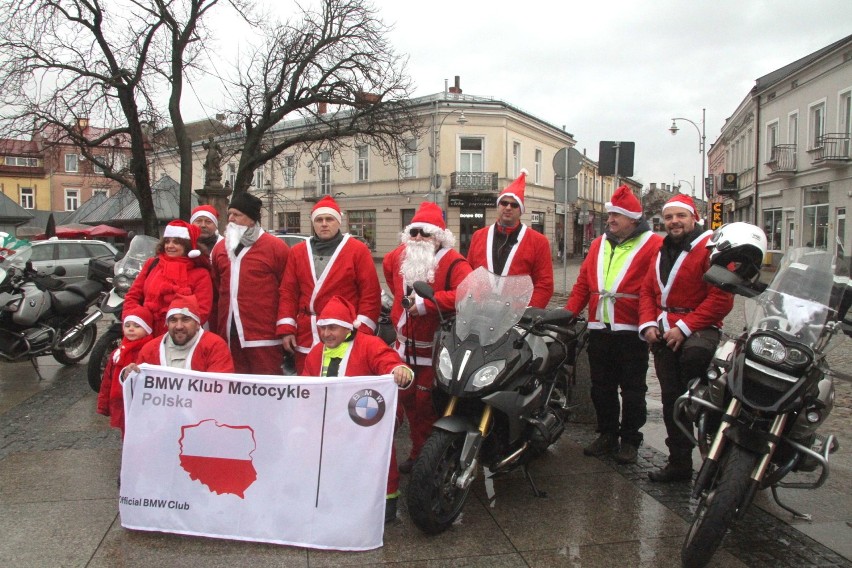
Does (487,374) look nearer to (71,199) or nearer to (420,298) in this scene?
(420,298)

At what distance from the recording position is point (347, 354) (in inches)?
147

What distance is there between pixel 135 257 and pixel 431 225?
338 cm

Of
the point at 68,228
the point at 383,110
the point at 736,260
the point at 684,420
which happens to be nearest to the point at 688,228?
the point at 736,260

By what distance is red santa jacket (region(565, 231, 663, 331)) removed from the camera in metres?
4.39

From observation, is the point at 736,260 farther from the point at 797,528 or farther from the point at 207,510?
the point at 207,510

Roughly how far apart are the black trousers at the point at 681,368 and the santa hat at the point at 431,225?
1.49 meters

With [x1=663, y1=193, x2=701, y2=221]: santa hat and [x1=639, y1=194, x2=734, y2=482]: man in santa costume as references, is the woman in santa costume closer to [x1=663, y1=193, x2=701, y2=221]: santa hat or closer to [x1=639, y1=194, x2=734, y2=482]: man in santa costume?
[x1=639, y1=194, x2=734, y2=482]: man in santa costume

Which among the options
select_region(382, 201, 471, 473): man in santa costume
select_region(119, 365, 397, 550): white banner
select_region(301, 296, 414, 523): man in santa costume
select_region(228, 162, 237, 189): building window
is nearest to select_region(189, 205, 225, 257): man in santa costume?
select_region(382, 201, 471, 473): man in santa costume

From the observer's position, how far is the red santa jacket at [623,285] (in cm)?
439

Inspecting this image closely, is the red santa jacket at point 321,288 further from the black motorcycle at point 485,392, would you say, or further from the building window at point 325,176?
the building window at point 325,176

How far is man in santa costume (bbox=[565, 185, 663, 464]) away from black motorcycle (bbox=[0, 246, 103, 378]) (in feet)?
18.3

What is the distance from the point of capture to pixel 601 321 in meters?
4.46

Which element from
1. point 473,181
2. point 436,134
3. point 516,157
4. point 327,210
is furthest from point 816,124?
point 327,210

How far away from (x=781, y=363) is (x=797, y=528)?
112 cm
